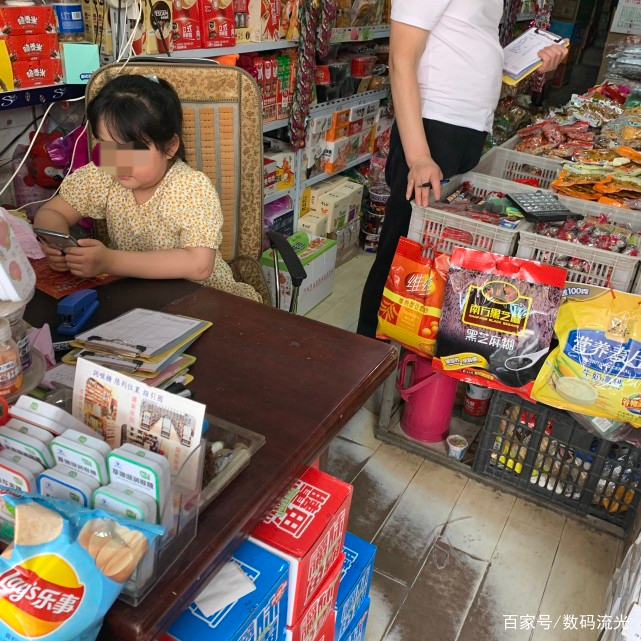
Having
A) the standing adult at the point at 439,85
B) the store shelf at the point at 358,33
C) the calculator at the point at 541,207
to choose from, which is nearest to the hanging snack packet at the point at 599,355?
the calculator at the point at 541,207

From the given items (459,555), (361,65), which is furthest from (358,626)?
(361,65)

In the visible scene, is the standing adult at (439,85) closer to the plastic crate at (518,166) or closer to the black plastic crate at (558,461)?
the plastic crate at (518,166)

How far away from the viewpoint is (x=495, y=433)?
78.0 inches

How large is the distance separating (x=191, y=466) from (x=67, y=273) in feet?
2.76

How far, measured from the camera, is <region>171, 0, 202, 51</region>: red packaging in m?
1.96

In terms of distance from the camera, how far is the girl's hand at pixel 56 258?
136 cm

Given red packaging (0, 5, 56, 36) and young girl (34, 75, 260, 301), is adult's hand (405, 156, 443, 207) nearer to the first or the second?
young girl (34, 75, 260, 301)

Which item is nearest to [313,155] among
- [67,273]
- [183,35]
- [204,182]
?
[183,35]

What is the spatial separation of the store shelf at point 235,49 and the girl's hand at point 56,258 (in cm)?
88

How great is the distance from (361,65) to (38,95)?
199 centimetres

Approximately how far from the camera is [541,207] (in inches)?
74.7

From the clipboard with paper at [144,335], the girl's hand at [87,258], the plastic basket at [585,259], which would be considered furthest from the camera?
the plastic basket at [585,259]

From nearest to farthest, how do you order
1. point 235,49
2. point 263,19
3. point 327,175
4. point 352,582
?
point 352,582
point 235,49
point 263,19
point 327,175

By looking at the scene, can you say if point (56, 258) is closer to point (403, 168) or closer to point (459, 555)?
point (403, 168)
